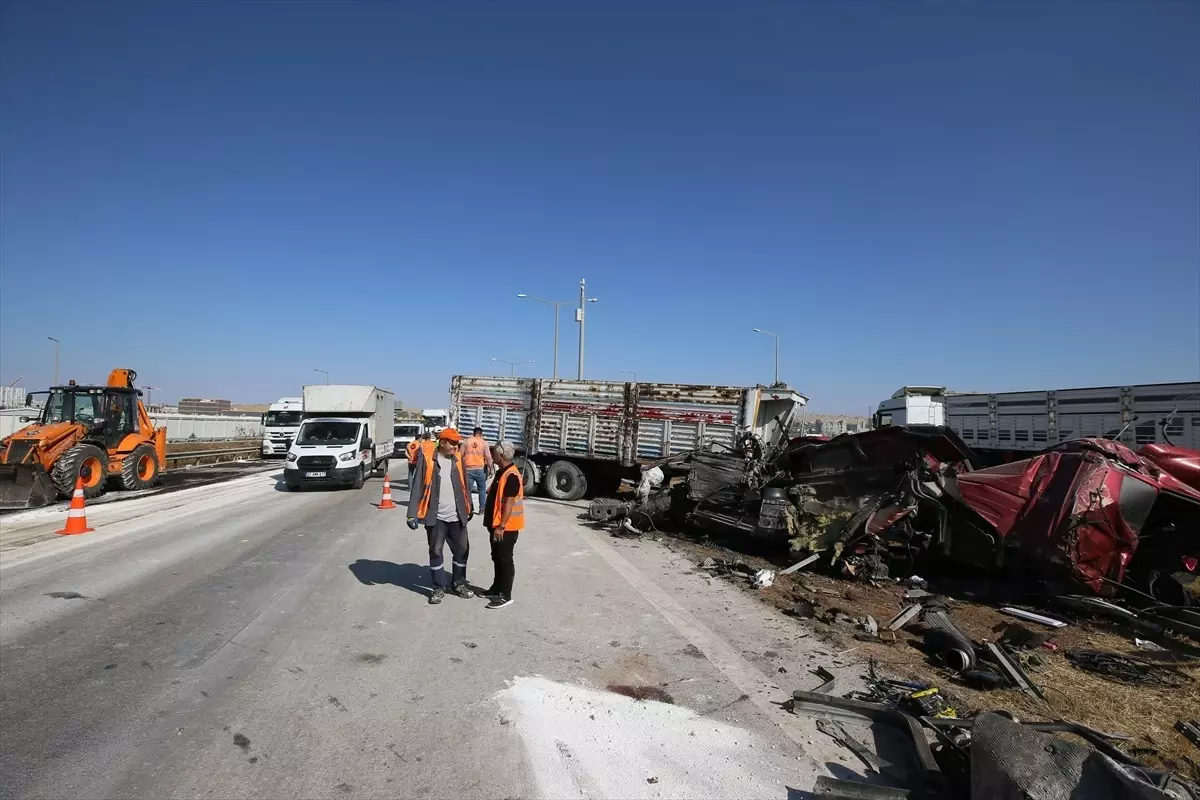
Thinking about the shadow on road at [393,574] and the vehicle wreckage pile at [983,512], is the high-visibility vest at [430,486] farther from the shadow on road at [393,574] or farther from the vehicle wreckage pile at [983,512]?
the vehicle wreckage pile at [983,512]

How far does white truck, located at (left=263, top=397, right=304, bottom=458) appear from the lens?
3017cm

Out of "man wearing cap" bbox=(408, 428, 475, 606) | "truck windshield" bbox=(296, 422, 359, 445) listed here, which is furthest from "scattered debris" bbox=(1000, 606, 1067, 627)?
"truck windshield" bbox=(296, 422, 359, 445)

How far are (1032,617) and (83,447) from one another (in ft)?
58.7

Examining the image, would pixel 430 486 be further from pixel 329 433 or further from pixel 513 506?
pixel 329 433

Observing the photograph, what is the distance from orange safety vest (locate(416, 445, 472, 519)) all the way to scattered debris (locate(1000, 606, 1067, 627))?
5.63 meters

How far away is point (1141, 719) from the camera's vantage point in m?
4.13

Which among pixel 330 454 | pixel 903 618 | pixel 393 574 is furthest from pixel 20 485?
pixel 903 618

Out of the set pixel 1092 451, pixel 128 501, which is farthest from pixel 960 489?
pixel 128 501

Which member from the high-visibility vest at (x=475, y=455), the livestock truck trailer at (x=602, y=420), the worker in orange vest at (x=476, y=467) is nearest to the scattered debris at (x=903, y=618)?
the worker in orange vest at (x=476, y=467)

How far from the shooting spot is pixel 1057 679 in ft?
15.7

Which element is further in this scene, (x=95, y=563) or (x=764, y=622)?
(x=95, y=563)

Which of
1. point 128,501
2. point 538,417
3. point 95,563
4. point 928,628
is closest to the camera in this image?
point 928,628

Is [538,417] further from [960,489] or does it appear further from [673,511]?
[960,489]

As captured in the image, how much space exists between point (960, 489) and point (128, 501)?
1657 centimetres
